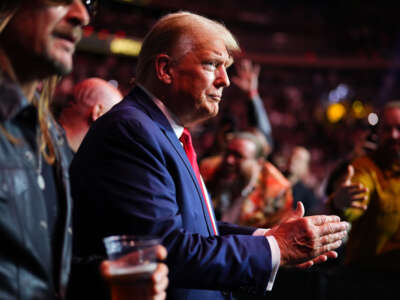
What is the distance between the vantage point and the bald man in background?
245 centimetres

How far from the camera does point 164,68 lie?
1.89 meters

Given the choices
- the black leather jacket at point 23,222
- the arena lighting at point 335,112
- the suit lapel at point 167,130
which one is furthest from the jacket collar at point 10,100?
the arena lighting at point 335,112

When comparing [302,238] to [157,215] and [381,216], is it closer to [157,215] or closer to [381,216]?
[157,215]

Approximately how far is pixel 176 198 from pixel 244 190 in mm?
2496

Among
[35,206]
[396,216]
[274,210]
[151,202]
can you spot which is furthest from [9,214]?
[274,210]

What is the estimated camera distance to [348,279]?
3.48 meters

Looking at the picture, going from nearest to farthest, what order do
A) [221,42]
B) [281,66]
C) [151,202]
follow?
1. [151,202]
2. [221,42]
3. [281,66]

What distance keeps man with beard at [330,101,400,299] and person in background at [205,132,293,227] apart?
0.87 meters

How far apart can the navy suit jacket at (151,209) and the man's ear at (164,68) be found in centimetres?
25

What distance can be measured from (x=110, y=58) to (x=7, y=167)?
13577mm

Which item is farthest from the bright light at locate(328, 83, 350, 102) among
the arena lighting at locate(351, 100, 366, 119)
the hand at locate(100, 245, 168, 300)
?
the hand at locate(100, 245, 168, 300)

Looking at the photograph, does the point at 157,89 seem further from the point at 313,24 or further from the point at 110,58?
the point at 313,24

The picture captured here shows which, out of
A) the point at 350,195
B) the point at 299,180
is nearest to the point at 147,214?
the point at 350,195

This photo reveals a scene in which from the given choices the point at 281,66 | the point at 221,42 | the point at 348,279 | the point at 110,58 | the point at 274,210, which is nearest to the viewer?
the point at 221,42
